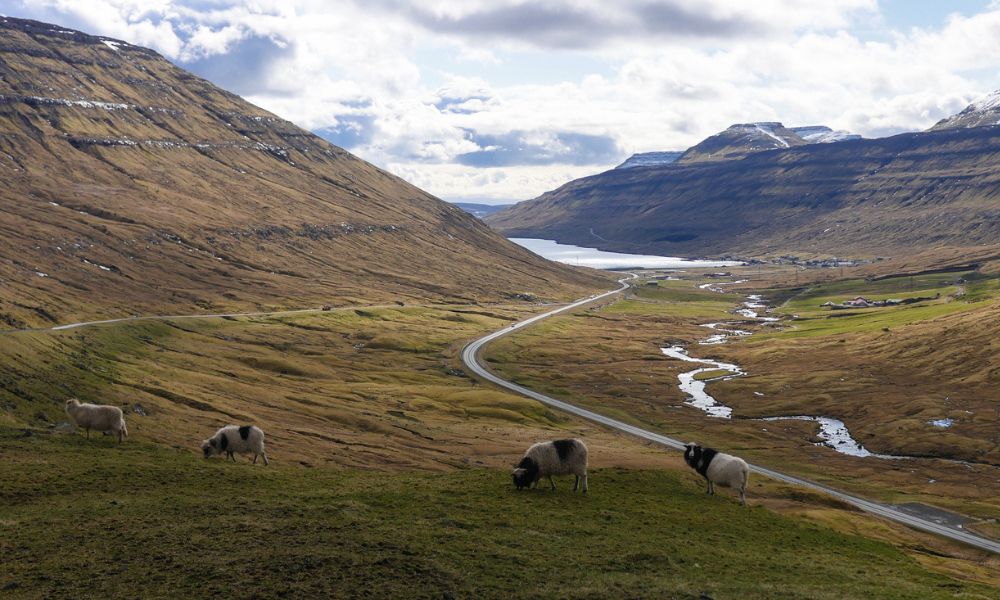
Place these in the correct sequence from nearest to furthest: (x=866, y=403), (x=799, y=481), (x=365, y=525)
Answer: (x=365, y=525) → (x=799, y=481) → (x=866, y=403)

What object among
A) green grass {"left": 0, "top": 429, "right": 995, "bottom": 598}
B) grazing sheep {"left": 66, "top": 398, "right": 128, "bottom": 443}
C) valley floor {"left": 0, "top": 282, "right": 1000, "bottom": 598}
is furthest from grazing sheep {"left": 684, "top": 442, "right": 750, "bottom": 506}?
grazing sheep {"left": 66, "top": 398, "right": 128, "bottom": 443}

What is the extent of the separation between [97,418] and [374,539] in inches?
1200

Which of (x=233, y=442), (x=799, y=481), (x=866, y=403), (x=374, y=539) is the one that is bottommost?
(x=799, y=481)

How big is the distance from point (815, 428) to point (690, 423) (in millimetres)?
22979

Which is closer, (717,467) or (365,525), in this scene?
(365,525)

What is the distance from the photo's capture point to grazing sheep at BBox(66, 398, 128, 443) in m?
53.5

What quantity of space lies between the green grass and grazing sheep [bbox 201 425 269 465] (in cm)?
173

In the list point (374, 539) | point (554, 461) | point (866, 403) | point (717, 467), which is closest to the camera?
point (374, 539)

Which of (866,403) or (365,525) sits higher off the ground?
(365,525)

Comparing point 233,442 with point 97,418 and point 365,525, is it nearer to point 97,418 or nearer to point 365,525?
point 97,418

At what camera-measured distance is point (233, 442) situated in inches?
2127

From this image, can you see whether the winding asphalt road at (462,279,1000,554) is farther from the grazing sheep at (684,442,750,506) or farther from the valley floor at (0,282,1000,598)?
the grazing sheep at (684,442,750,506)

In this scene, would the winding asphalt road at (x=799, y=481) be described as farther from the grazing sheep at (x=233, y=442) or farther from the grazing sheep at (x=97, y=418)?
the grazing sheep at (x=97, y=418)

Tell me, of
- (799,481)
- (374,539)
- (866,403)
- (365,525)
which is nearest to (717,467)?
(365,525)
